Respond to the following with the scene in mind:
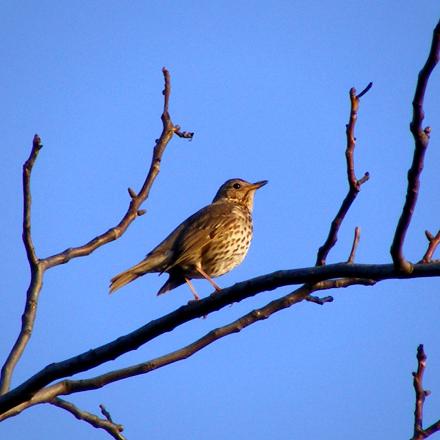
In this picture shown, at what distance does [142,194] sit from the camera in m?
6.09

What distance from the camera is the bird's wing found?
10.5 meters

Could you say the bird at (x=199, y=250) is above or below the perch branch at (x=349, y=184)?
above

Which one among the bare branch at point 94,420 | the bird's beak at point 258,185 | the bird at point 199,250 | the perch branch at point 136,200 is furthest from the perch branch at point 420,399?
the bird's beak at point 258,185

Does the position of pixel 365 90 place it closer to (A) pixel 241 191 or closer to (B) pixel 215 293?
(B) pixel 215 293

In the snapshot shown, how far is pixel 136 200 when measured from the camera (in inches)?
239

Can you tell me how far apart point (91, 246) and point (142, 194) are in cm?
53

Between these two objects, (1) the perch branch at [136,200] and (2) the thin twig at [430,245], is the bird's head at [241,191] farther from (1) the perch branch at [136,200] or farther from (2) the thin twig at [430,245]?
(2) the thin twig at [430,245]

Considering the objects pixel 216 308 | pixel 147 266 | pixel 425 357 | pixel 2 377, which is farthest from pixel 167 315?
pixel 147 266

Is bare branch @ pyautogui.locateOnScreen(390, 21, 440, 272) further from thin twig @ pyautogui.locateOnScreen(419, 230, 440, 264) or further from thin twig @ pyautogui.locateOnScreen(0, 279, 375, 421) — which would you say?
thin twig @ pyautogui.locateOnScreen(0, 279, 375, 421)

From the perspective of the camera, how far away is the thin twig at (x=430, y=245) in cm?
495

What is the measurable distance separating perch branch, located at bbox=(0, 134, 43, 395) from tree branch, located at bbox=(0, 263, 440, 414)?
1.90 feet

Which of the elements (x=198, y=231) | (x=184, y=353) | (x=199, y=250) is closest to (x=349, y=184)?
(x=184, y=353)

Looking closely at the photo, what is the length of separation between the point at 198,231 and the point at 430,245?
589 cm

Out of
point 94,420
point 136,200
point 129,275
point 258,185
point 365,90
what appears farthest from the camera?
point 258,185
